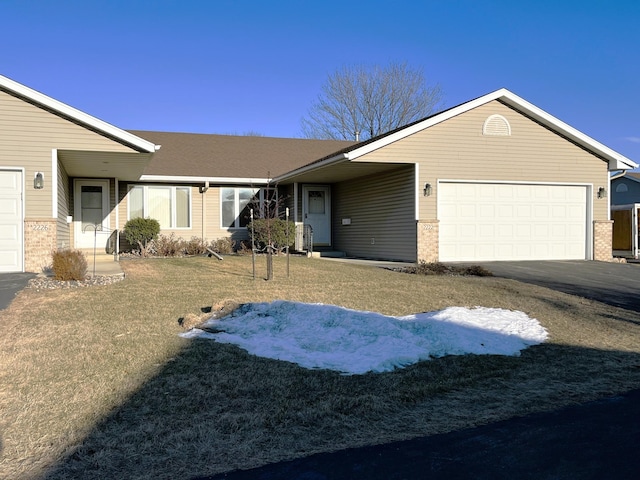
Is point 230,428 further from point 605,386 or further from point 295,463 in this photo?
point 605,386

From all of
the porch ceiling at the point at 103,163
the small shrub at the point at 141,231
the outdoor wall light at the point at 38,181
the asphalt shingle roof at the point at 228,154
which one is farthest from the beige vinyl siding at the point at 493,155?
the outdoor wall light at the point at 38,181

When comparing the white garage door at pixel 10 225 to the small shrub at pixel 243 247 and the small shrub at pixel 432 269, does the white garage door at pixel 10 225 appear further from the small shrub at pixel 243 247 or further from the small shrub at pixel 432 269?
the small shrub at pixel 432 269

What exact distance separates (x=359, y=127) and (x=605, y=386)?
33490 millimetres

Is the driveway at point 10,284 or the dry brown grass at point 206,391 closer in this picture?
the dry brown grass at point 206,391

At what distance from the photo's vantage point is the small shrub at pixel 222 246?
1897 centimetres

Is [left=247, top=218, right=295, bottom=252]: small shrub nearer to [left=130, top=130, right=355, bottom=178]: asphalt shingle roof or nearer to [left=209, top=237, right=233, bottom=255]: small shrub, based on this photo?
[left=209, top=237, right=233, bottom=255]: small shrub

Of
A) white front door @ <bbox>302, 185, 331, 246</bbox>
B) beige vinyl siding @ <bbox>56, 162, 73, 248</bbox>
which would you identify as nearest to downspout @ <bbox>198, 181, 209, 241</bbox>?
white front door @ <bbox>302, 185, 331, 246</bbox>

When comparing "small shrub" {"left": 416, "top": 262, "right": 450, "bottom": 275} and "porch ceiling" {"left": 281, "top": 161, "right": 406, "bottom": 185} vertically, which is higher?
"porch ceiling" {"left": 281, "top": 161, "right": 406, "bottom": 185}

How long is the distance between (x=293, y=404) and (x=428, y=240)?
11318 millimetres

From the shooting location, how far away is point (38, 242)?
1261 centimetres

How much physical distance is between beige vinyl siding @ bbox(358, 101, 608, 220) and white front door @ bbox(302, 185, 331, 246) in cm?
581

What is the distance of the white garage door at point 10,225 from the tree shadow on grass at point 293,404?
8.23 m

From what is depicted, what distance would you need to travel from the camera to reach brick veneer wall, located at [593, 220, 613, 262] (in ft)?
56.1

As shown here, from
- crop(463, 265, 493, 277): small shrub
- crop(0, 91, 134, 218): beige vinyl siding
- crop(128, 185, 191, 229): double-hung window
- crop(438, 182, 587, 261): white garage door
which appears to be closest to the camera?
crop(0, 91, 134, 218): beige vinyl siding
